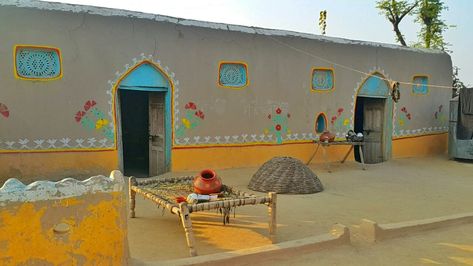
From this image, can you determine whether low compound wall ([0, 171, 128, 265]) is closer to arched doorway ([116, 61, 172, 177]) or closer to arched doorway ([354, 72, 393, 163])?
arched doorway ([116, 61, 172, 177])

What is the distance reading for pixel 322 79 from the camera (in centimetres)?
968

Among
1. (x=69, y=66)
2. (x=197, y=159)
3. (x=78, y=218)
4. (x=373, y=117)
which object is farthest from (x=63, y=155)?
(x=373, y=117)

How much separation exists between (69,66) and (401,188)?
239 inches

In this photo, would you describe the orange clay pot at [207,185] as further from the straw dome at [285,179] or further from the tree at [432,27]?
the tree at [432,27]

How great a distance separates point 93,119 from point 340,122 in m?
5.74

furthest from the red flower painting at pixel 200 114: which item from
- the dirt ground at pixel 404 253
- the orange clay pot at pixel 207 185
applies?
the dirt ground at pixel 404 253

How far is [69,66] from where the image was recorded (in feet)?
22.4

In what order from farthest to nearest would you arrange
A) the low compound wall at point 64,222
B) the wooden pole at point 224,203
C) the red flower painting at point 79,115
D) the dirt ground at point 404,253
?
1. the red flower painting at point 79,115
2. the wooden pole at point 224,203
3. the dirt ground at point 404,253
4. the low compound wall at point 64,222

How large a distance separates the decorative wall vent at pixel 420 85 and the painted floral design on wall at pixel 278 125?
4.35 metres

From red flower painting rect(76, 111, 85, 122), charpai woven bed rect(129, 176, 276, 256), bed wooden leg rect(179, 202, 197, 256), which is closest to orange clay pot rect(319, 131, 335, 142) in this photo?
charpai woven bed rect(129, 176, 276, 256)

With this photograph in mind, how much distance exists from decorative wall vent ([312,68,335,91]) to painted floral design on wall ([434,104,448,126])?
413 cm

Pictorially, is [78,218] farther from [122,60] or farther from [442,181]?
[442,181]

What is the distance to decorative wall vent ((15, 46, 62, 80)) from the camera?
21.2 feet

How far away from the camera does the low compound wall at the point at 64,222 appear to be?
2.40m
